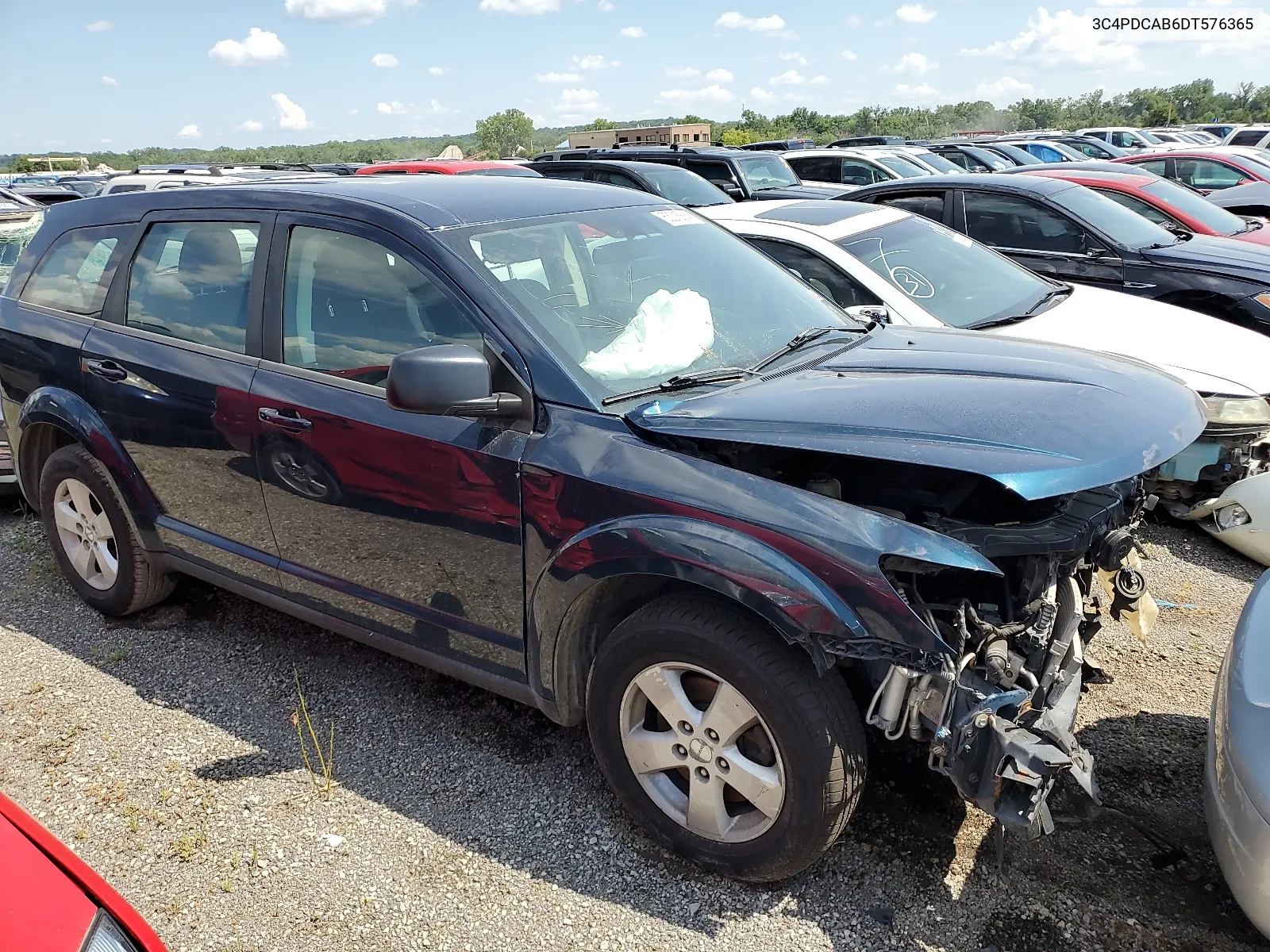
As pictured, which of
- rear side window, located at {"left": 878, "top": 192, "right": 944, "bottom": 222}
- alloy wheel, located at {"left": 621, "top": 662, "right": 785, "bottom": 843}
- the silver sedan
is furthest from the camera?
rear side window, located at {"left": 878, "top": 192, "right": 944, "bottom": 222}

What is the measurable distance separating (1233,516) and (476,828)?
3.43 meters

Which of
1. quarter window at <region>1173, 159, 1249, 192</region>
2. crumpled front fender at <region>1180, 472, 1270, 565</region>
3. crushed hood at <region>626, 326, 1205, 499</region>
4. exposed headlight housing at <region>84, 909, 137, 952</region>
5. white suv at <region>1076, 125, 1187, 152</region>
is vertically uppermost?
white suv at <region>1076, 125, 1187, 152</region>

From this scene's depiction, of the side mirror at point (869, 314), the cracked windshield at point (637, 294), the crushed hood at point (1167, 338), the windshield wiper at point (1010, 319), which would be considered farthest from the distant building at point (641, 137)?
the cracked windshield at point (637, 294)

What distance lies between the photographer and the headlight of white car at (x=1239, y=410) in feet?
14.2

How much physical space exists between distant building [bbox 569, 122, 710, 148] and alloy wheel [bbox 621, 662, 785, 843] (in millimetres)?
30351

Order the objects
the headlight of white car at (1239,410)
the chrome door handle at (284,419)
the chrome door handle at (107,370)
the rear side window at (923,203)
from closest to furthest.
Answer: the chrome door handle at (284,419), the chrome door handle at (107,370), the headlight of white car at (1239,410), the rear side window at (923,203)

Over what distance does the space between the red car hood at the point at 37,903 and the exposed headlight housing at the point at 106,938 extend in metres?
0.01

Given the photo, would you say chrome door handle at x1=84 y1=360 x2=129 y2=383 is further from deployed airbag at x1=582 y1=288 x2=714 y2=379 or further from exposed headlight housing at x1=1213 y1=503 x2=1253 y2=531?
exposed headlight housing at x1=1213 y1=503 x2=1253 y2=531

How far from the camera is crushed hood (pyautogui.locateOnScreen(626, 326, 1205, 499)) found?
2.22 m

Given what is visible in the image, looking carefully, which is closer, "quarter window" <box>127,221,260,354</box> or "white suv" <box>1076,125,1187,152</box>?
"quarter window" <box>127,221,260,354</box>

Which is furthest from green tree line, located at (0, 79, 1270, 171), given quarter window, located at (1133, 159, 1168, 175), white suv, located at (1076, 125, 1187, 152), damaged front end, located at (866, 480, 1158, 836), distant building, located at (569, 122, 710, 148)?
damaged front end, located at (866, 480, 1158, 836)

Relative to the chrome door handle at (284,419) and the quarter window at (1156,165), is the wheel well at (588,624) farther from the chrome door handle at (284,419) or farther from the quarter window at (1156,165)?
the quarter window at (1156,165)

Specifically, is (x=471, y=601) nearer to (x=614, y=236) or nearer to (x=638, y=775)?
(x=638, y=775)

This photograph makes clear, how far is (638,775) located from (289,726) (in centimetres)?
147
